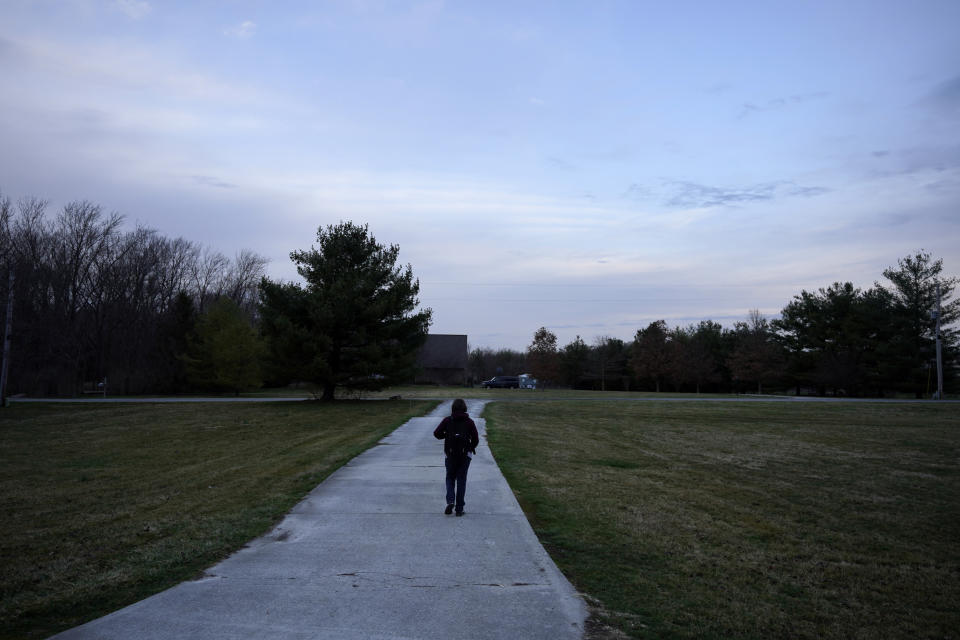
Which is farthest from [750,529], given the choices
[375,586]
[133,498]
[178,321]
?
[178,321]

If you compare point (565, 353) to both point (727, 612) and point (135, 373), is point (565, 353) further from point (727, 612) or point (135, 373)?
point (727, 612)

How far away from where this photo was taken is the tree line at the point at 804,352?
5388 cm

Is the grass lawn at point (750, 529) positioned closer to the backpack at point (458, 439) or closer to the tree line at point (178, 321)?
the backpack at point (458, 439)

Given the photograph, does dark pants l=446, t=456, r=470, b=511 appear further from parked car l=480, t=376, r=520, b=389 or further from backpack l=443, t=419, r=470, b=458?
parked car l=480, t=376, r=520, b=389

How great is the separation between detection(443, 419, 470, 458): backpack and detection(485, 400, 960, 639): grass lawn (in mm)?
1358

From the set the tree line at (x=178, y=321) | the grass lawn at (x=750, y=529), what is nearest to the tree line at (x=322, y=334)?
the tree line at (x=178, y=321)

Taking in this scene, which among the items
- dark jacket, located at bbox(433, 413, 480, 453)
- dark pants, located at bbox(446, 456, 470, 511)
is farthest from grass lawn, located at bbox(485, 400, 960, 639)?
dark jacket, located at bbox(433, 413, 480, 453)

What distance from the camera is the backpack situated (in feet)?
28.2

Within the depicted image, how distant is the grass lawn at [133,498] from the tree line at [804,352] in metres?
50.0

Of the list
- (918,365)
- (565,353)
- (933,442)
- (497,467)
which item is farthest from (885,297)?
(497,467)

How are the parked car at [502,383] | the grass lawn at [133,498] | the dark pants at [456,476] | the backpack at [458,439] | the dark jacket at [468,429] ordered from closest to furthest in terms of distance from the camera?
1. the grass lawn at [133,498]
2. the dark pants at [456,476]
3. the backpack at [458,439]
4. the dark jacket at [468,429]
5. the parked car at [502,383]

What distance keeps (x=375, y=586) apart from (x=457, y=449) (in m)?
3.32

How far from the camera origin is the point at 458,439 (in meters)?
8.68

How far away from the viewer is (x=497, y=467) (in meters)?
12.4
